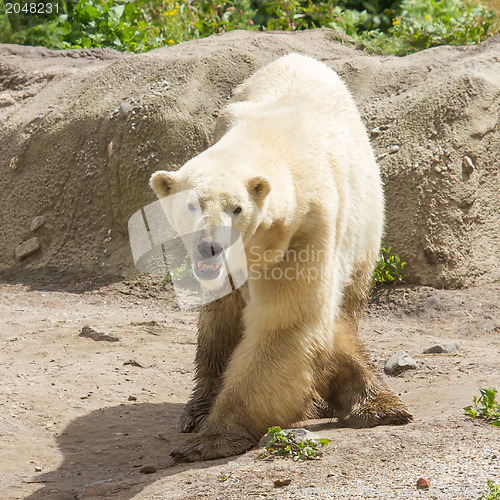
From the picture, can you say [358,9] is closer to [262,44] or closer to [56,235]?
[262,44]

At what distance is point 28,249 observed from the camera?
833 centimetres

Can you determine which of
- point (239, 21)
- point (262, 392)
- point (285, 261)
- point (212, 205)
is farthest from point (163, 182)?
point (239, 21)

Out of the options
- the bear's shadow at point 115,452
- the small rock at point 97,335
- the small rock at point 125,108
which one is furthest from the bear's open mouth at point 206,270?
the small rock at point 125,108

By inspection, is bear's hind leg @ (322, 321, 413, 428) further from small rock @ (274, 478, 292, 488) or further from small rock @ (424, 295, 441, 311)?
small rock @ (424, 295, 441, 311)

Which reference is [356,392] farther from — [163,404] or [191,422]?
[163,404]

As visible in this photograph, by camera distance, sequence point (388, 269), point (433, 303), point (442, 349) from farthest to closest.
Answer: point (388, 269)
point (433, 303)
point (442, 349)

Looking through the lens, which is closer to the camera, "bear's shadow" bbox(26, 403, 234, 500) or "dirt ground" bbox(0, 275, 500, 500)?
"dirt ground" bbox(0, 275, 500, 500)

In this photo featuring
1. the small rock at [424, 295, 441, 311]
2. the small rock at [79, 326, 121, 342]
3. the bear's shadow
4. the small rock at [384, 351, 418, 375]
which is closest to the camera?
the bear's shadow

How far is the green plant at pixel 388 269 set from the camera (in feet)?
23.9

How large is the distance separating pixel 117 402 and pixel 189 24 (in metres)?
7.37

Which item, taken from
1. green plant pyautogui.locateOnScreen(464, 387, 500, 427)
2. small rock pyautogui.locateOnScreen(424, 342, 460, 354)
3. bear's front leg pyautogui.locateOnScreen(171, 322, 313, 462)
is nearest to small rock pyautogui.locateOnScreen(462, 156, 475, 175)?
small rock pyautogui.locateOnScreen(424, 342, 460, 354)

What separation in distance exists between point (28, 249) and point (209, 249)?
5.61 meters

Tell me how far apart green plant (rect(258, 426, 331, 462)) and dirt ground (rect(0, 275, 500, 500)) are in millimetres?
61

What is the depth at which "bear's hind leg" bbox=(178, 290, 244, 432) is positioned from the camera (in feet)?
14.8
